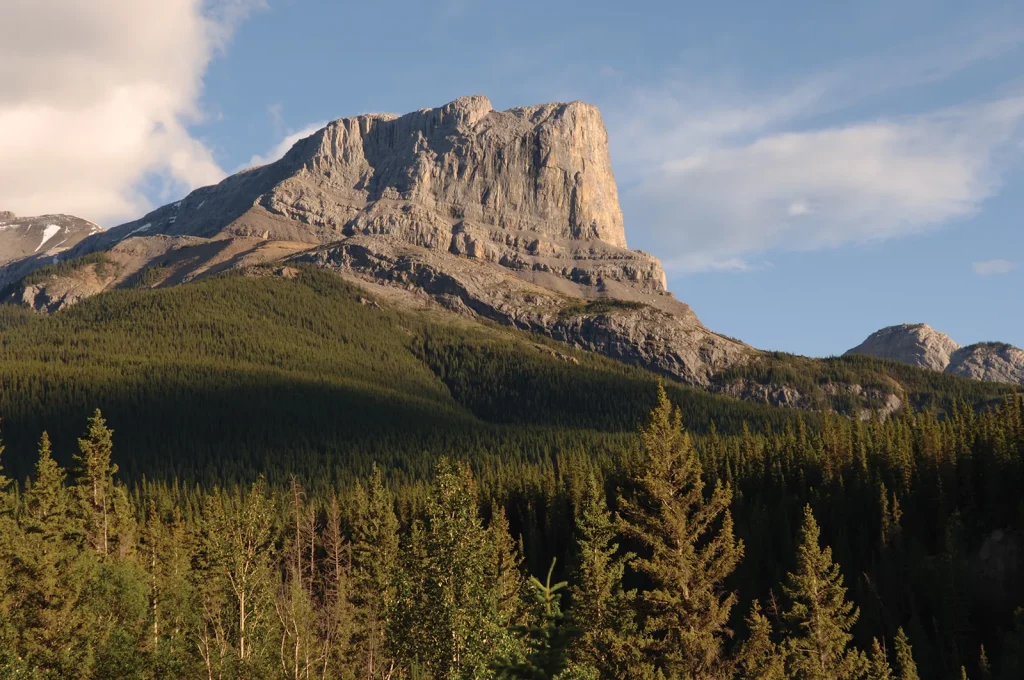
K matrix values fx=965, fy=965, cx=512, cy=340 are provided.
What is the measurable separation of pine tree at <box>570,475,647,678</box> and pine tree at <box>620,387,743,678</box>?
4.17 feet

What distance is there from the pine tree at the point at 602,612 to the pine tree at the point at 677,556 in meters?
1.27

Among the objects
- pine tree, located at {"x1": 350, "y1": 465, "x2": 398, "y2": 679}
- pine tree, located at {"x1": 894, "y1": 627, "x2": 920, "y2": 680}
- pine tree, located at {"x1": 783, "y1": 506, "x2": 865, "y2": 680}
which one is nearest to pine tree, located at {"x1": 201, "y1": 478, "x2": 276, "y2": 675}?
pine tree, located at {"x1": 350, "y1": 465, "x2": 398, "y2": 679}

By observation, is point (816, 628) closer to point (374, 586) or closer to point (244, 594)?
point (244, 594)

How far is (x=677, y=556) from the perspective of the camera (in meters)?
38.0

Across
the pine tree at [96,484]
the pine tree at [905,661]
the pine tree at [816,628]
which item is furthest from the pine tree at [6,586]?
the pine tree at [905,661]

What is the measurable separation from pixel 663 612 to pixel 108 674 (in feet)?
108

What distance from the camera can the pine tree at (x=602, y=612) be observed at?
3884cm

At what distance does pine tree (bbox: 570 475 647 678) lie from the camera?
38.8 meters

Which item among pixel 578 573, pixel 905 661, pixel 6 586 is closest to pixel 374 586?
pixel 6 586

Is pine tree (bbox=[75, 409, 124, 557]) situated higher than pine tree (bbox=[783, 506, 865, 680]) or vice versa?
pine tree (bbox=[75, 409, 124, 557])

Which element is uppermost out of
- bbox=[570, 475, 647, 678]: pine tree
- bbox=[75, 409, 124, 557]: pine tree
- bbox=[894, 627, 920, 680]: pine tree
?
bbox=[75, 409, 124, 557]: pine tree

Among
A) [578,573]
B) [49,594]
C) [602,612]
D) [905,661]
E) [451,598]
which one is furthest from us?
[905,661]

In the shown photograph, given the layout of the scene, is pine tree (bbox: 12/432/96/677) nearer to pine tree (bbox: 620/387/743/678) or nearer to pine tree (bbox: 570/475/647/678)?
pine tree (bbox: 570/475/647/678)

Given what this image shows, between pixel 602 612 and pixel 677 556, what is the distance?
27.8 ft
